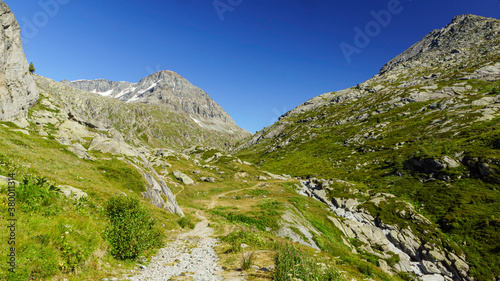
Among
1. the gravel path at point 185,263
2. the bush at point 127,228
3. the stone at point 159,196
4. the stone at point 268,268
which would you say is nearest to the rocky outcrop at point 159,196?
the stone at point 159,196

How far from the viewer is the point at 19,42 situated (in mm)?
54469

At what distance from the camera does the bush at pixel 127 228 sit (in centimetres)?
1132

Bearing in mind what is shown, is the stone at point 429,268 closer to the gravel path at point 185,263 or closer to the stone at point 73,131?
the gravel path at point 185,263

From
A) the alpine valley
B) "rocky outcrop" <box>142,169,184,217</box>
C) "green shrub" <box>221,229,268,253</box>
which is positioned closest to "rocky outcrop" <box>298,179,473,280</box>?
the alpine valley

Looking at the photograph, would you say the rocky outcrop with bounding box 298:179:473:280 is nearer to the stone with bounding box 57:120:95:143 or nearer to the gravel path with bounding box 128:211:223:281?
the gravel path with bounding box 128:211:223:281

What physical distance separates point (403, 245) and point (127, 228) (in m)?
48.2

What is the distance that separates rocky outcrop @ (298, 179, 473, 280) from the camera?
108ft

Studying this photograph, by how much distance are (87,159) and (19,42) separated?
5163cm

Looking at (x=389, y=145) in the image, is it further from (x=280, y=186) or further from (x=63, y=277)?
(x=63, y=277)

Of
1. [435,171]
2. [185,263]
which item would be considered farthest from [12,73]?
[435,171]

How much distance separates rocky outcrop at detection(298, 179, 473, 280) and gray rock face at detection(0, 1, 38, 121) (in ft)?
257

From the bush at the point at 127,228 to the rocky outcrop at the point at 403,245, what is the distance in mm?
37970

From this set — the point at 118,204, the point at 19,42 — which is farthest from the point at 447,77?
the point at 19,42

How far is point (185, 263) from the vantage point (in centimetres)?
1330
